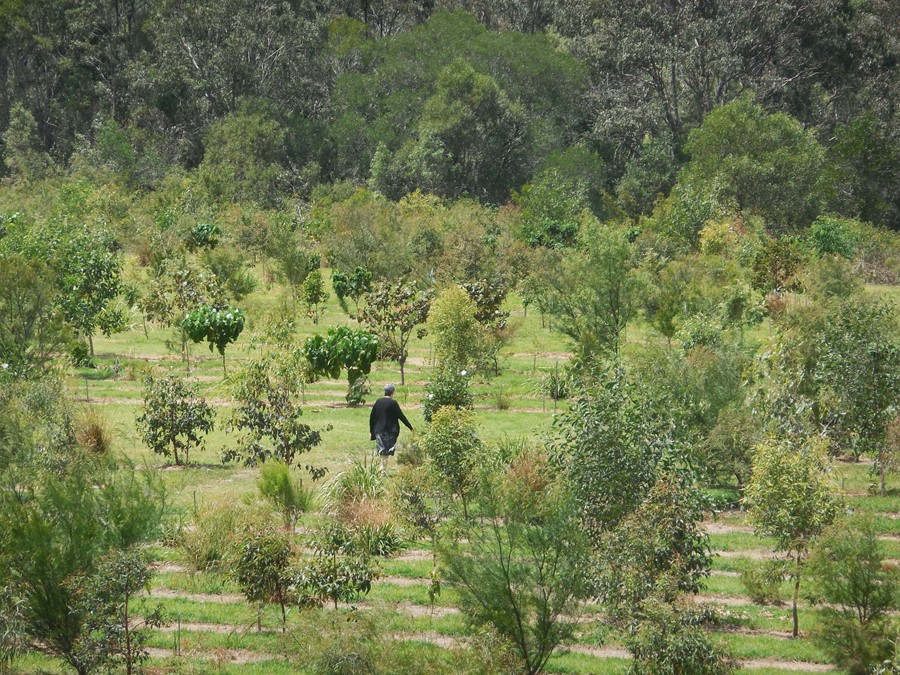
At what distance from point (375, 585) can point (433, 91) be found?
2173 inches

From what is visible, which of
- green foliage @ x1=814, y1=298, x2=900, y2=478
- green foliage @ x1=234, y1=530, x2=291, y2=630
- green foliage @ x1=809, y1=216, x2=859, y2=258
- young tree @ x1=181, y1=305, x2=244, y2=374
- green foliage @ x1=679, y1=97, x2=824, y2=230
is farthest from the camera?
green foliage @ x1=679, y1=97, x2=824, y2=230

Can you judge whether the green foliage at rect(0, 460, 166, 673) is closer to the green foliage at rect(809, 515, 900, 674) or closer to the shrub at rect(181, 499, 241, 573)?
the shrub at rect(181, 499, 241, 573)

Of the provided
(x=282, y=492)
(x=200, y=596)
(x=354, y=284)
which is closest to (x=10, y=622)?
(x=200, y=596)

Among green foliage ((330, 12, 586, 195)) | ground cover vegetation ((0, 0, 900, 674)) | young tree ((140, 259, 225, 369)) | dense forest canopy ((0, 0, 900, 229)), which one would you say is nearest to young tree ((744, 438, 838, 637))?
ground cover vegetation ((0, 0, 900, 674))

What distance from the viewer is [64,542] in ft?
42.4

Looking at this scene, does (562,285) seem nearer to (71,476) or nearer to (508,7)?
(71,476)

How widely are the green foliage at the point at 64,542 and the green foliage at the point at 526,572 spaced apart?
3800mm

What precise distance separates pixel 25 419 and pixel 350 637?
7.62 metres

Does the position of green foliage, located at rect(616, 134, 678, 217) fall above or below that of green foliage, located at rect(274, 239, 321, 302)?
above

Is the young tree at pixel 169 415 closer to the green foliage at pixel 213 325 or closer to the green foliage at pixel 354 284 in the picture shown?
the green foliage at pixel 213 325

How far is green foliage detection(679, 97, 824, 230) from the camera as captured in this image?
175 ft

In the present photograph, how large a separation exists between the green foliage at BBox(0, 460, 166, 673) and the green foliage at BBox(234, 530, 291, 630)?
121 cm

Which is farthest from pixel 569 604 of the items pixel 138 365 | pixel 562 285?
pixel 562 285

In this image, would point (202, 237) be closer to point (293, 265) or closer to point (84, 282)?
point (293, 265)
